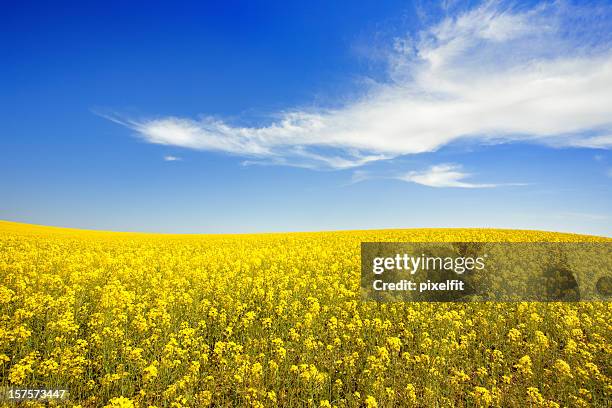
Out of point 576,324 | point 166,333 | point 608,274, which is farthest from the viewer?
point 608,274

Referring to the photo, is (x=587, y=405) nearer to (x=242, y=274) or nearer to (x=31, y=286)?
(x=242, y=274)

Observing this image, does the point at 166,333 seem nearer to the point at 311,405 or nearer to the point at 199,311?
the point at 199,311

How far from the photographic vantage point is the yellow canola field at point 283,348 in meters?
5.71

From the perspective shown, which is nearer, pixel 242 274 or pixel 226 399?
pixel 226 399

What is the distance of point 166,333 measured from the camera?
7.33 m

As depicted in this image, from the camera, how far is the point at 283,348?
670cm

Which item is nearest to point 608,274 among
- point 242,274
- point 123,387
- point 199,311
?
point 242,274

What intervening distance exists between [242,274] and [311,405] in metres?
8.04

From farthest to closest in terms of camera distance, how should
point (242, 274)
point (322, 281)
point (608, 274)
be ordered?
point (608, 274) → point (242, 274) → point (322, 281)

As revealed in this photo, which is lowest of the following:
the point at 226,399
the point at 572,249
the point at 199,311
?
the point at 226,399

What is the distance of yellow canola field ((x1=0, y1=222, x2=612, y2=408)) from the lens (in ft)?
18.7

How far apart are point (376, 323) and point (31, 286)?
380 inches

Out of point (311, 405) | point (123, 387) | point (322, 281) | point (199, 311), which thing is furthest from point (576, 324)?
point (123, 387)

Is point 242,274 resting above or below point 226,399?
above
